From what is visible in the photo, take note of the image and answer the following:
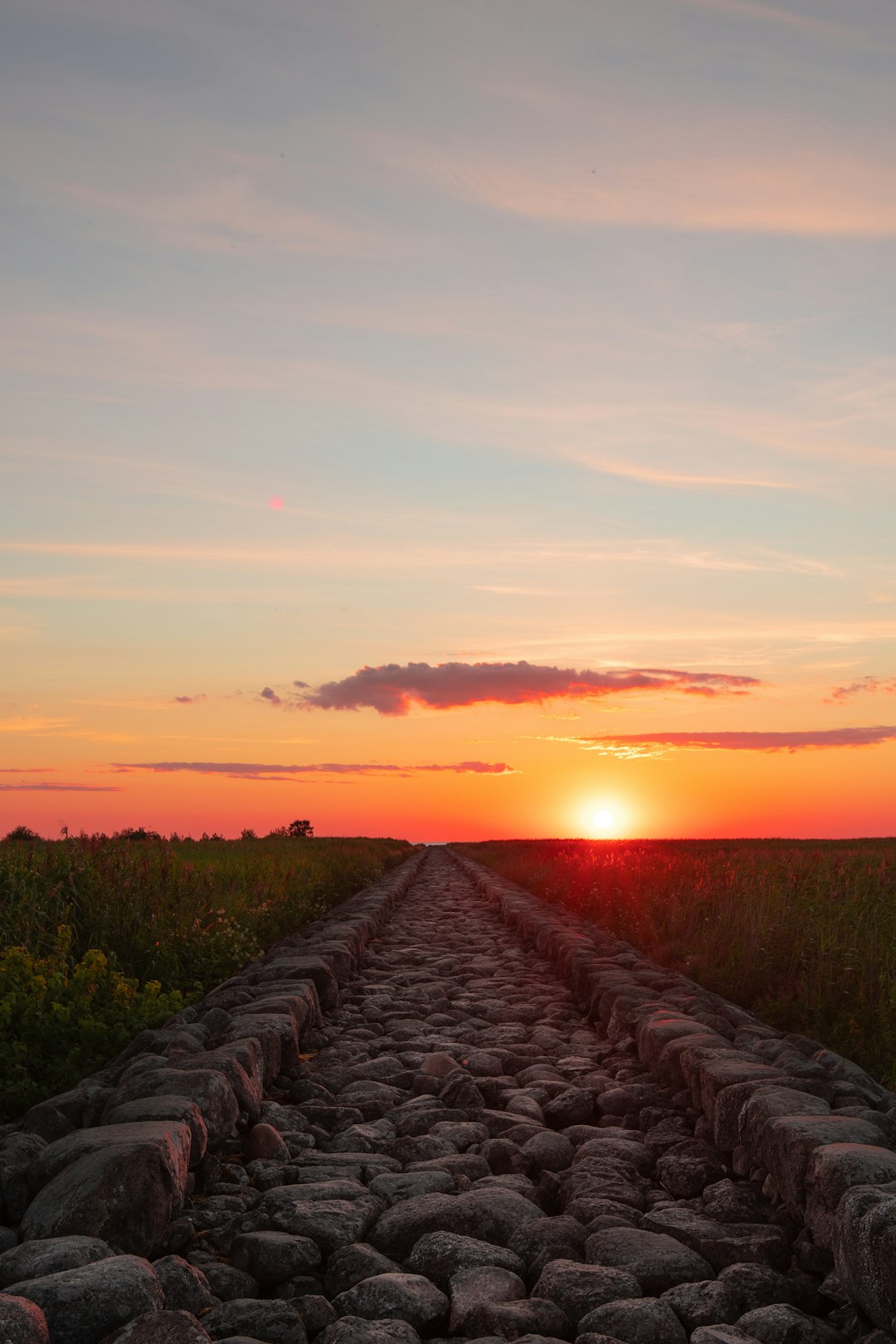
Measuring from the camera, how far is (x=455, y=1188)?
13.7ft

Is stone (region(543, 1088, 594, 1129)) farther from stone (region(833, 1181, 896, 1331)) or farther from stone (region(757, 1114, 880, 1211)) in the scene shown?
stone (region(833, 1181, 896, 1331))

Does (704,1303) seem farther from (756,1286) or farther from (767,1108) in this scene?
(767,1108)

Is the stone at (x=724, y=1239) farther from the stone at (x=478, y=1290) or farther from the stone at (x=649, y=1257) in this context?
the stone at (x=478, y=1290)

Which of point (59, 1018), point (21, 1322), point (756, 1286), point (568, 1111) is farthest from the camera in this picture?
point (59, 1018)

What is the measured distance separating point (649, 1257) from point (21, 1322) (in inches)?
77.9

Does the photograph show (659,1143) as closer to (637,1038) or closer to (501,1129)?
(501,1129)

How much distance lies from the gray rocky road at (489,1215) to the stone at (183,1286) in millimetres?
26

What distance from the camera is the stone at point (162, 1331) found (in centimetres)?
269

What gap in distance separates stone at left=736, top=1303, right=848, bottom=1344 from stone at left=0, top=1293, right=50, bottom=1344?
1979 millimetres

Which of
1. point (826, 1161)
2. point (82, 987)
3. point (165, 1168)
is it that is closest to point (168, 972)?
point (82, 987)

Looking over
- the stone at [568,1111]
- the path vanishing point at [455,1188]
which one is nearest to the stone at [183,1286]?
the path vanishing point at [455,1188]

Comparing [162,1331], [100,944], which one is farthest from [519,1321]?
[100,944]

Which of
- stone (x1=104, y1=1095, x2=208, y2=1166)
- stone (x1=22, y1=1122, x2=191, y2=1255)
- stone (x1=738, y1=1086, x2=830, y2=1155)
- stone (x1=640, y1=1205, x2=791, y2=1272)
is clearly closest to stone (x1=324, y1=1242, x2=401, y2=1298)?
stone (x1=22, y1=1122, x2=191, y2=1255)

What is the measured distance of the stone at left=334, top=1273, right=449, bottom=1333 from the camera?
3.17m
